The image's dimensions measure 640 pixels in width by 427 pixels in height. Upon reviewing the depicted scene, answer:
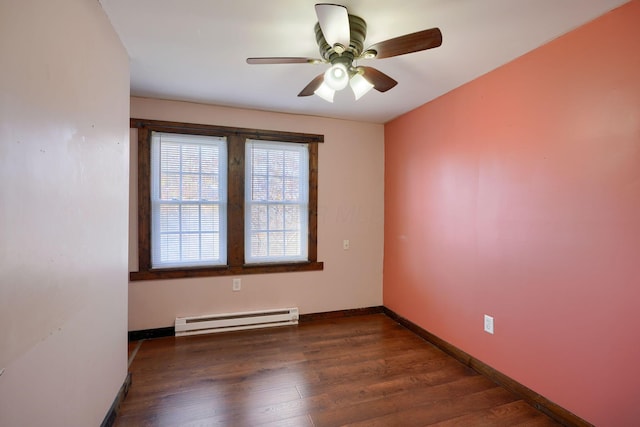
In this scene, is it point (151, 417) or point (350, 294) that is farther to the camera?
point (350, 294)

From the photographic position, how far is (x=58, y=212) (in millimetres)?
1126

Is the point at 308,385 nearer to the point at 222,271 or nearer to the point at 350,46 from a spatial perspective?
the point at 222,271

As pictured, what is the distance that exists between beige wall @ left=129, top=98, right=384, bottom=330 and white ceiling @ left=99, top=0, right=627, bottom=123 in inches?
17.0

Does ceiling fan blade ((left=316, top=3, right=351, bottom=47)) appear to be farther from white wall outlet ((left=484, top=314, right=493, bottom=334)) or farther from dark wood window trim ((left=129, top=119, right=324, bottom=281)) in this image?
white wall outlet ((left=484, top=314, right=493, bottom=334))

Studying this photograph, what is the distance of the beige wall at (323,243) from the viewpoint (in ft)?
9.28

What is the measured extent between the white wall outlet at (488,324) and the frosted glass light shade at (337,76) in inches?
83.1

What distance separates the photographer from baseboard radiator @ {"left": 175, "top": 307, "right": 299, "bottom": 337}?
285cm

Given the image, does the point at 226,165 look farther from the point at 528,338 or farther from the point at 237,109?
the point at 528,338

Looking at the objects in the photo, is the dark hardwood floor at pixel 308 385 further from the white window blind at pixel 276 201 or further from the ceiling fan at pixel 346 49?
the ceiling fan at pixel 346 49

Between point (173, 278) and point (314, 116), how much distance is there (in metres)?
2.40

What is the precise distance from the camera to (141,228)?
277cm

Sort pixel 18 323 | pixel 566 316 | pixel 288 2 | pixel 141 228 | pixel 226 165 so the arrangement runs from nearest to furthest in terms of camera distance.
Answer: pixel 18 323
pixel 288 2
pixel 566 316
pixel 141 228
pixel 226 165

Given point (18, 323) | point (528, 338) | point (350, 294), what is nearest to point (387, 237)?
point (350, 294)

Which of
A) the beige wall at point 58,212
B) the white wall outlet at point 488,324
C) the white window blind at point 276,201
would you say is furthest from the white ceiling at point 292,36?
the white wall outlet at point 488,324
